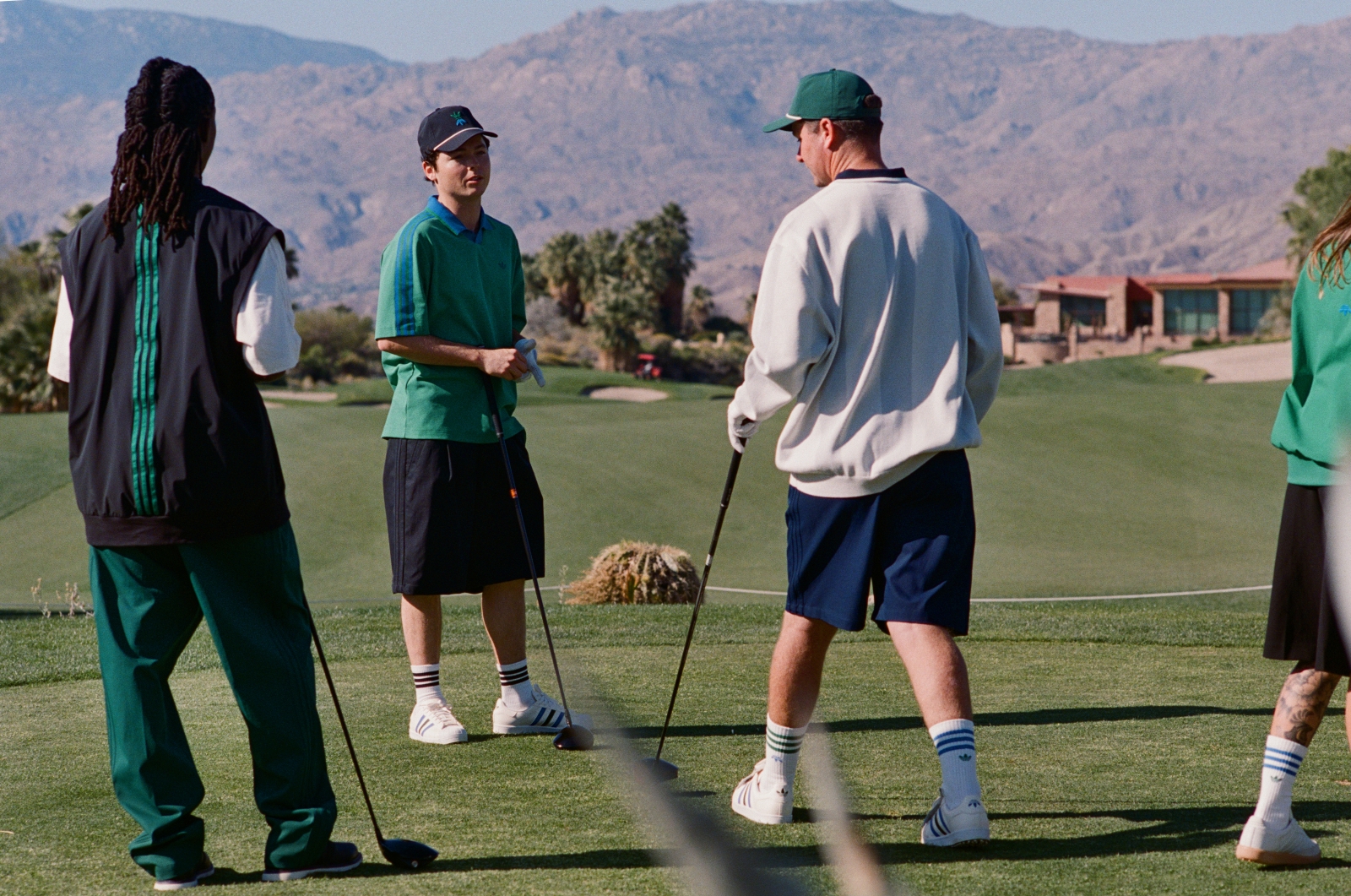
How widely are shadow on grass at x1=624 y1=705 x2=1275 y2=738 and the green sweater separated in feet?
5.68

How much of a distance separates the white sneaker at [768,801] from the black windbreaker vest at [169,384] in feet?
4.82

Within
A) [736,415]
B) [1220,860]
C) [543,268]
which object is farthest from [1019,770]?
[543,268]

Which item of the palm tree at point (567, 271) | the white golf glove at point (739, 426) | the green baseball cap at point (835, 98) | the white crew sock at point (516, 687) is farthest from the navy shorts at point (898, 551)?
the palm tree at point (567, 271)

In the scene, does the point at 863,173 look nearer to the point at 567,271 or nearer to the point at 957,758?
the point at 957,758

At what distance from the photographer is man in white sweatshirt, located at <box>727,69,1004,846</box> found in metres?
3.61

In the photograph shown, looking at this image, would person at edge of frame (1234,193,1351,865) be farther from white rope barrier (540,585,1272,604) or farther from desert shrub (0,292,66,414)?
desert shrub (0,292,66,414)

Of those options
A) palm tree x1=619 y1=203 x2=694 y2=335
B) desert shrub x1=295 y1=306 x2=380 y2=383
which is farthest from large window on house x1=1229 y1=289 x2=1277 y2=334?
desert shrub x1=295 y1=306 x2=380 y2=383

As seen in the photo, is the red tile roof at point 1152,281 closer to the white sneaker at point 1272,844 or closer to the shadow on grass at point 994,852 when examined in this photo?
the shadow on grass at point 994,852

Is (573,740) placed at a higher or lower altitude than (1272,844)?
lower

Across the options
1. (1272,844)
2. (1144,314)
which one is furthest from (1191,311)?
(1272,844)

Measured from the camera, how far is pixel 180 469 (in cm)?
313

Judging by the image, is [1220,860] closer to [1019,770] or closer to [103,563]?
[1019,770]

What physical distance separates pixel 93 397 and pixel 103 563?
0.37 meters

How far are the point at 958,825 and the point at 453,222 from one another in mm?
2703
